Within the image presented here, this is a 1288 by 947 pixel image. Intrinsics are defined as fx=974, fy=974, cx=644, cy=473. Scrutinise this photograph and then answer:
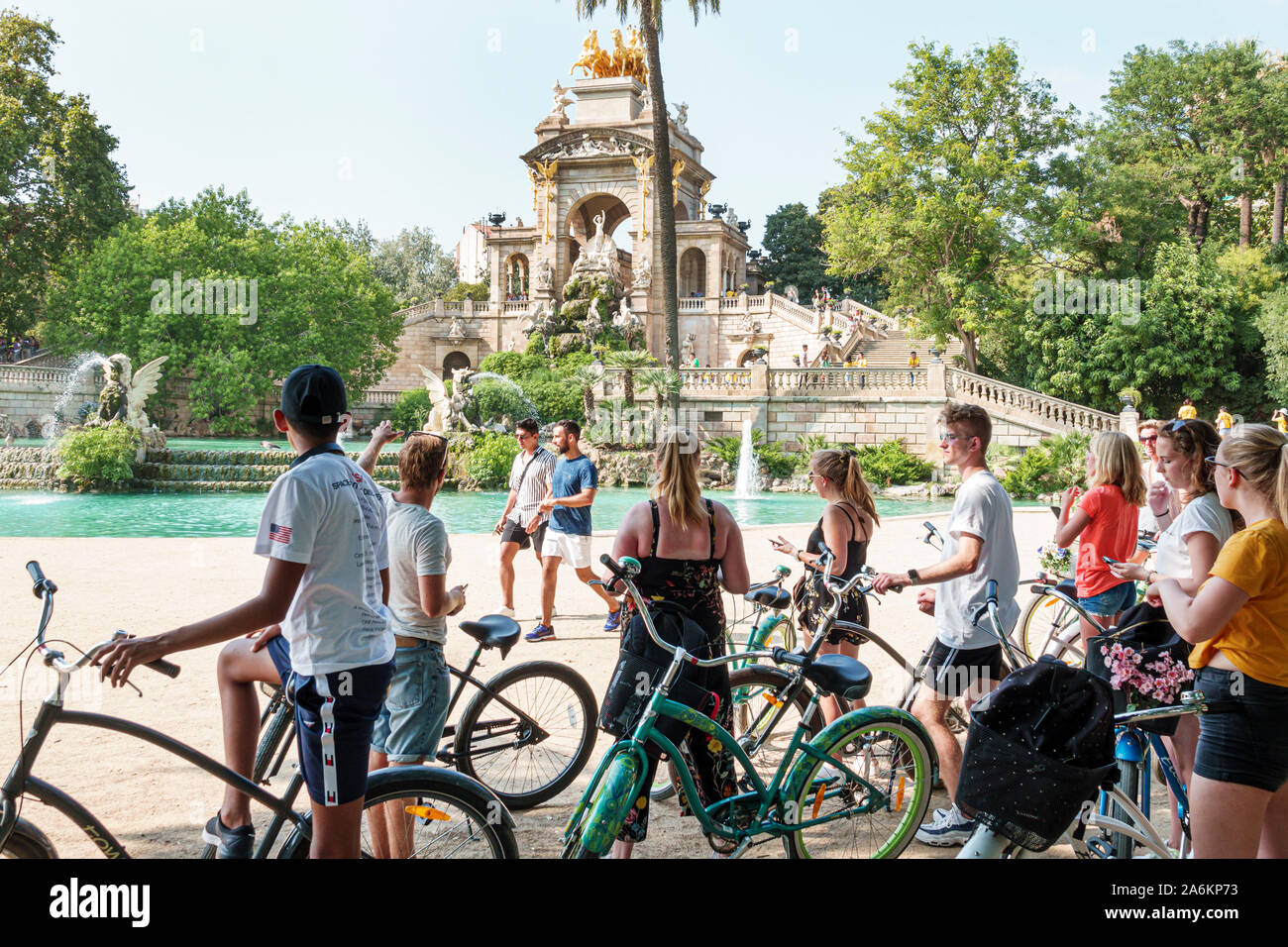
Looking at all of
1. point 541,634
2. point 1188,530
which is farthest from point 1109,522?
Answer: point 541,634

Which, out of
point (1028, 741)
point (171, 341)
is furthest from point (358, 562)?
point (171, 341)

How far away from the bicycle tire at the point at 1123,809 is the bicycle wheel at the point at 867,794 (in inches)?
34.0

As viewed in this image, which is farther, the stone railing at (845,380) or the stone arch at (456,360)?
the stone arch at (456,360)

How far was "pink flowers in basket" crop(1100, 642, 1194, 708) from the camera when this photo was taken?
3.32m

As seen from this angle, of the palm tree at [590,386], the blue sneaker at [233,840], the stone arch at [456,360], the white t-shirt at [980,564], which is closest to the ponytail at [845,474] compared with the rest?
the white t-shirt at [980,564]

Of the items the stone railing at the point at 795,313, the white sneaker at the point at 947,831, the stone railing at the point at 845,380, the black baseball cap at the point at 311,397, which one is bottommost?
the white sneaker at the point at 947,831

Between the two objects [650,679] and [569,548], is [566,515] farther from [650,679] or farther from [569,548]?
[650,679]

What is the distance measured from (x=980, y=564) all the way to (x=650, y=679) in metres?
1.72

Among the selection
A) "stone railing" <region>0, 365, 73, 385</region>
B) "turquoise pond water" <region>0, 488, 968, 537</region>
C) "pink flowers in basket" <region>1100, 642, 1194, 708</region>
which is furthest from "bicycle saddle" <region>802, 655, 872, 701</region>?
"stone railing" <region>0, 365, 73, 385</region>

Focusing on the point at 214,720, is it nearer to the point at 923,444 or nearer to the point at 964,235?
the point at 923,444

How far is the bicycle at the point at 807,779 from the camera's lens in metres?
3.35

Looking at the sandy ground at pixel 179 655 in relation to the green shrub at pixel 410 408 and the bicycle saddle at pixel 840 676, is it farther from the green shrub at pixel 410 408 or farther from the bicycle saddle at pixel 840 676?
the green shrub at pixel 410 408

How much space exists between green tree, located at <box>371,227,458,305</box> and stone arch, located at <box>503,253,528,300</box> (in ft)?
61.5

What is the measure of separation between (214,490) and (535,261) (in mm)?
33130
